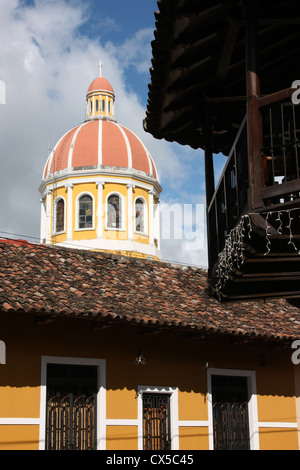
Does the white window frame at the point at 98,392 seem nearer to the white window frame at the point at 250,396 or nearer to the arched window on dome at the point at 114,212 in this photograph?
the white window frame at the point at 250,396

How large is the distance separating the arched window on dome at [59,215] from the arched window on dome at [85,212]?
0.96 m

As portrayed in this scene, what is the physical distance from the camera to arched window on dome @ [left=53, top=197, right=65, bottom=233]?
111 ft

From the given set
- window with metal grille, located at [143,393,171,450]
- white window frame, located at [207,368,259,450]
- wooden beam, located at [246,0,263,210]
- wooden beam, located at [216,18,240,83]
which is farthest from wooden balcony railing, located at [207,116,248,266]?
white window frame, located at [207,368,259,450]

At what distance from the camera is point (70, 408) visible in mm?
11242

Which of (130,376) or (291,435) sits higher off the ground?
(130,376)

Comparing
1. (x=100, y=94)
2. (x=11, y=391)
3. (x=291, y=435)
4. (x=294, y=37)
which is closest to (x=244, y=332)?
(x=291, y=435)

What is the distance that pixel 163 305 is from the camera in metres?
12.2

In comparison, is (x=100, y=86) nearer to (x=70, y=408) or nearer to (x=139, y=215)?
(x=139, y=215)

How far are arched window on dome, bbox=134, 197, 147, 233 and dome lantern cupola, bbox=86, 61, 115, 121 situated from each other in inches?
183

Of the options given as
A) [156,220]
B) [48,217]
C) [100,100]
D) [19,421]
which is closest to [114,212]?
[156,220]

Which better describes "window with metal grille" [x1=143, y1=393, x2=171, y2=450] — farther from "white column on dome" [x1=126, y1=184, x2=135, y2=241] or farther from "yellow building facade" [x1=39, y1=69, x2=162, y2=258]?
"white column on dome" [x1=126, y1=184, x2=135, y2=241]

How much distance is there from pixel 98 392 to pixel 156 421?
4.04 feet

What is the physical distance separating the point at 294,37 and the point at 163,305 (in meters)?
6.39

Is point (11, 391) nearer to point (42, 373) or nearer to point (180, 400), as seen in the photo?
point (42, 373)
